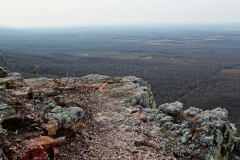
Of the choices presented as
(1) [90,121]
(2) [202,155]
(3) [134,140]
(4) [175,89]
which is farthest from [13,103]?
(4) [175,89]

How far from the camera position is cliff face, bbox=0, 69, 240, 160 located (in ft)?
38.2

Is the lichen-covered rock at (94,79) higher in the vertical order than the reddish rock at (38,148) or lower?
lower

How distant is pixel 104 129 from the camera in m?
15.1

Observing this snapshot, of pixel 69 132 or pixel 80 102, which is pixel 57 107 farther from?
pixel 80 102

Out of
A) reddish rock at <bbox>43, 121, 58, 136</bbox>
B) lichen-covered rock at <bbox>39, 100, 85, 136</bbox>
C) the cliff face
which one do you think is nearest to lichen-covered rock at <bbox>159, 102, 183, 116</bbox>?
the cliff face

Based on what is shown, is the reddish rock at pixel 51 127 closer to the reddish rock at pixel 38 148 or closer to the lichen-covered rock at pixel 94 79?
the reddish rock at pixel 38 148

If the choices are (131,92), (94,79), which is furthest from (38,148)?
(94,79)

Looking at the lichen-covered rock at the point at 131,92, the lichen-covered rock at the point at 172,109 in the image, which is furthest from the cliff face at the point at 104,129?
the lichen-covered rock at the point at 131,92

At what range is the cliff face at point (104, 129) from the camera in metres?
11.7

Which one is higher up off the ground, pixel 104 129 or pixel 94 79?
pixel 94 79

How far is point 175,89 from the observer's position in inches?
3068

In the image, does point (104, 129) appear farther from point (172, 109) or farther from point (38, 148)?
point (38, 148)

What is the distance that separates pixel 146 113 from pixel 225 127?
16.6 feet

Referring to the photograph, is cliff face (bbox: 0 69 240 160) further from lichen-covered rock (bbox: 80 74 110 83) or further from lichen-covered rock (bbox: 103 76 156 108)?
lichen-covered rock (bbox: 80 74 110 83)
